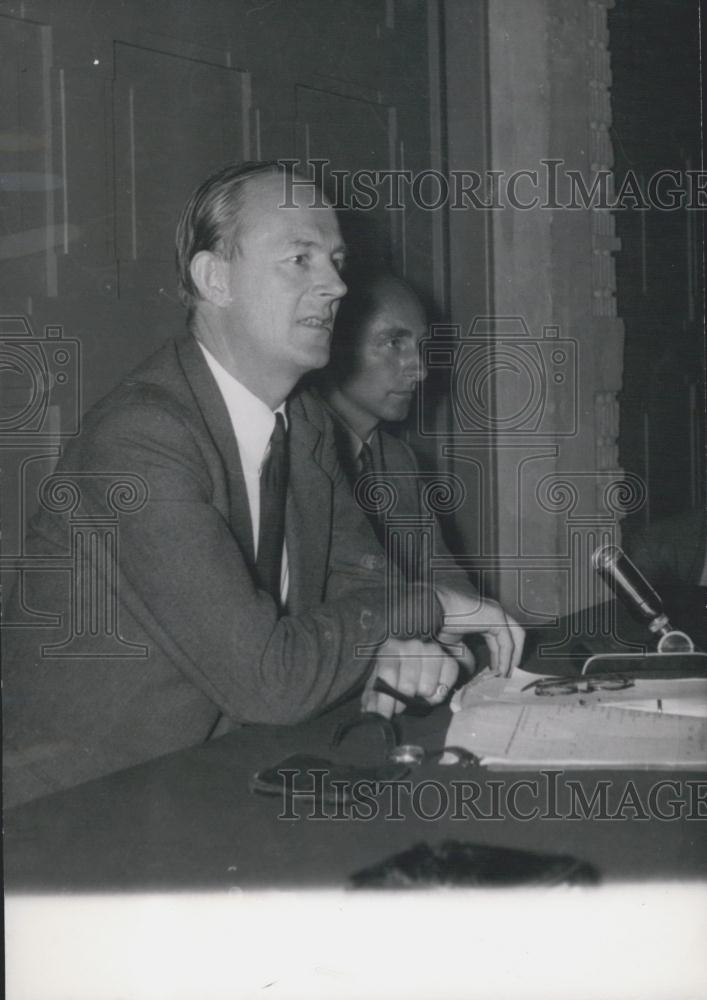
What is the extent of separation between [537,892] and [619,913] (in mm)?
90

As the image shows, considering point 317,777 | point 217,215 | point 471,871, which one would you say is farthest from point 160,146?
point 471,871

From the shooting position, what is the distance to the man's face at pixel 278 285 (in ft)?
4.59

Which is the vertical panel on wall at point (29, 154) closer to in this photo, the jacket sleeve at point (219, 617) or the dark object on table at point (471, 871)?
the jacket sleeve at point (219, 617)

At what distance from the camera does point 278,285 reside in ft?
4.68

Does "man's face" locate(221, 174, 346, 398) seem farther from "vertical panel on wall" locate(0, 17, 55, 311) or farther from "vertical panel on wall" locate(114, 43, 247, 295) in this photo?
"vertical panel on wall" locate(114, 43, 247, 295)

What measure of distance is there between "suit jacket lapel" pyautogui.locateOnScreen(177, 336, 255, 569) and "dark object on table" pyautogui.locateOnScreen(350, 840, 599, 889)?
1.92ft

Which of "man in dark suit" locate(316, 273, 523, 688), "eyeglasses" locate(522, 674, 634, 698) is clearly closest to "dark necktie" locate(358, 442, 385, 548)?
"man in dark suit" locate(316, 273, 523, 688)

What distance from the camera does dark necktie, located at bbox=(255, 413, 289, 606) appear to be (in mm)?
1352

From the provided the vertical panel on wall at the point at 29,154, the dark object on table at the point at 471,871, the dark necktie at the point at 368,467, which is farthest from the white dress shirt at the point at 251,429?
the dark necktie at the point at 368,467

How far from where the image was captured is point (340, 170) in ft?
7.68

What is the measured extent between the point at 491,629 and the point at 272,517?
35cm

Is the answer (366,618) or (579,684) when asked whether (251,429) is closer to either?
(366,618)

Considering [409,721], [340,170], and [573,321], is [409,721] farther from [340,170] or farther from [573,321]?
[573,321]

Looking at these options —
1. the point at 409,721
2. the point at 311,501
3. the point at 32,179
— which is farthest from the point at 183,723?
the point at 32,179
